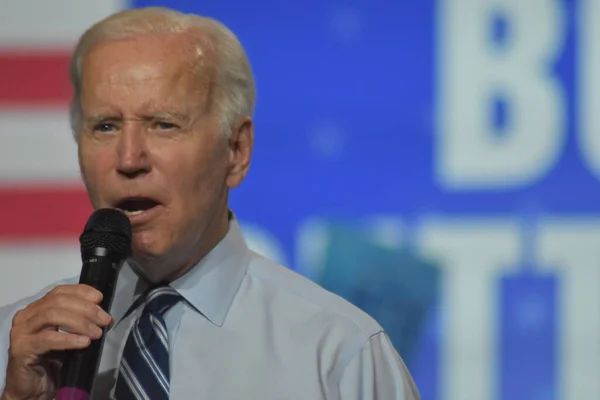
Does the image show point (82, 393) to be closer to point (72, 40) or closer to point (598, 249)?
point (598, 249)

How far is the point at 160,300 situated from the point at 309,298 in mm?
189

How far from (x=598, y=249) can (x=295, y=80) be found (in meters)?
0.59

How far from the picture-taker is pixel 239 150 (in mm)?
1374

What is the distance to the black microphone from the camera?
100cm

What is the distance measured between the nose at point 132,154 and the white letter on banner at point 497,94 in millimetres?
717

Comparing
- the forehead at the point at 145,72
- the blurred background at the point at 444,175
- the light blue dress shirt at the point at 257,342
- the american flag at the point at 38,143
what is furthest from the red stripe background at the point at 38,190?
the forehead at the point at 145,72

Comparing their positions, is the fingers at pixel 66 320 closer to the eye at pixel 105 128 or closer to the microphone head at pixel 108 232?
the microphone head at pixel 108 232

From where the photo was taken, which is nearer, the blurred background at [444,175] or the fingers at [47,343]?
the fingers at [47,343]


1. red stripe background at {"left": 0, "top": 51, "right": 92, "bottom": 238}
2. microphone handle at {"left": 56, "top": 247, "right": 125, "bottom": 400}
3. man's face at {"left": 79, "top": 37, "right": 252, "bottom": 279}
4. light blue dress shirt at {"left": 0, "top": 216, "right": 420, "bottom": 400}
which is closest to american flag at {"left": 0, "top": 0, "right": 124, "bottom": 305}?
red stripe background at {"left": 0, "top": 51, "right": 92, "bottom": 238}

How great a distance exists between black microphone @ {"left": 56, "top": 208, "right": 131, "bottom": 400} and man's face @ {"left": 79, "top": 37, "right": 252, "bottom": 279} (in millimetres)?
109

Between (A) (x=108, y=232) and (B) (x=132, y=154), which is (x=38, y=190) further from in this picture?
(A) (x=108, y=232)

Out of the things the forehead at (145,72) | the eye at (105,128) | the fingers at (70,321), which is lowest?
the fingers at (70,321)

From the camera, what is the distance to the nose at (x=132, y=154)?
4.00ft

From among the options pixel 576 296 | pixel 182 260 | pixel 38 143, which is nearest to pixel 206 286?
pixel 182 260
